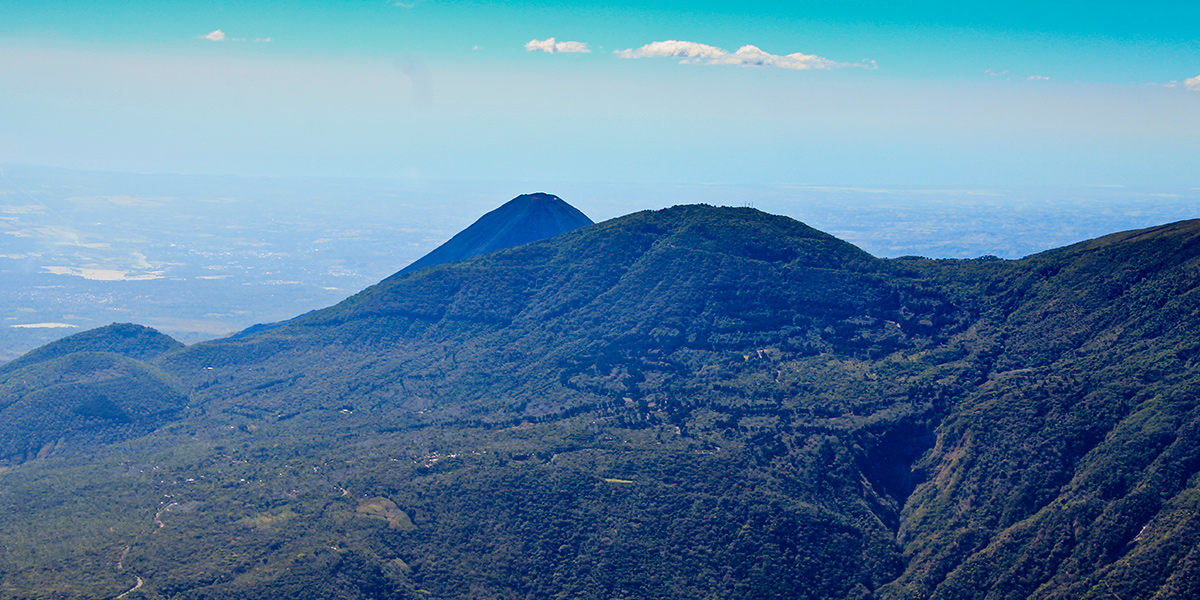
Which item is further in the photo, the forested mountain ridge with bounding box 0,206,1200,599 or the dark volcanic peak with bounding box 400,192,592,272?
the dark volcanic peak with bounding box 400,192,592,272

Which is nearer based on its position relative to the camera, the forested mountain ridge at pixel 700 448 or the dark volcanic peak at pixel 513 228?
the forested mountain ridge at pixel 700 448

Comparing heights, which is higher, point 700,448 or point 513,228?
point 513,228

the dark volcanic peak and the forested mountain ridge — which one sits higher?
the dark volcanic peak

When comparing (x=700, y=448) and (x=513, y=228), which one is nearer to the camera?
(x=700, y=448)

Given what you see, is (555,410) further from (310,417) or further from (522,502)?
(310,417)

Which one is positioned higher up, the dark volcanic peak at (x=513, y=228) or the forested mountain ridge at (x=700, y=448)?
the dark volcanic peak at (x=513, y=228)
